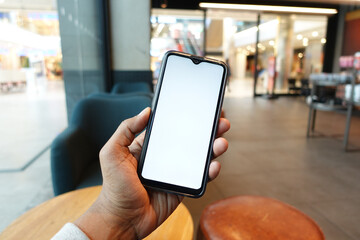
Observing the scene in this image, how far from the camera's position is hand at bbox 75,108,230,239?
0.73 meters

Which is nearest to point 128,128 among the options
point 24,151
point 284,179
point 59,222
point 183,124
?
point 183,124

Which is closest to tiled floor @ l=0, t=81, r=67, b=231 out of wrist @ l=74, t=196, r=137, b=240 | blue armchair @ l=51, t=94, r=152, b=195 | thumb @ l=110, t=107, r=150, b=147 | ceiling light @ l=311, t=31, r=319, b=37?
blue armchair @ l=51, t=94, r=152, b=195

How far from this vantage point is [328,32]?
395 inches

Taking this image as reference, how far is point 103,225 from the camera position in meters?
0.72

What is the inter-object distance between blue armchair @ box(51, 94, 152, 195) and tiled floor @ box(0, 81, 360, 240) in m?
0.83

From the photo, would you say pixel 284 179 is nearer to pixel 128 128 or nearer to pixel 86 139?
pixel 86 139

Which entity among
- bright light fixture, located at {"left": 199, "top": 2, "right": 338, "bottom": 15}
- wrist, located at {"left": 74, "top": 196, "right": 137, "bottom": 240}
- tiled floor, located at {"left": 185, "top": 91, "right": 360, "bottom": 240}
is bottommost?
tiled floor, located at {"left": 185, "top": 91, "right": 360, "bottom": 240}

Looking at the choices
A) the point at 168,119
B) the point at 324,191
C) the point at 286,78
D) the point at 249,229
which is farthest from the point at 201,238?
the point at 286,78

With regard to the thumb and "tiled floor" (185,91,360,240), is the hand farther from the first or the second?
"tiled floor" (185,91,360,240)

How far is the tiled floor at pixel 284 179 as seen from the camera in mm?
2199

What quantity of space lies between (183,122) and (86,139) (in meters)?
1.52

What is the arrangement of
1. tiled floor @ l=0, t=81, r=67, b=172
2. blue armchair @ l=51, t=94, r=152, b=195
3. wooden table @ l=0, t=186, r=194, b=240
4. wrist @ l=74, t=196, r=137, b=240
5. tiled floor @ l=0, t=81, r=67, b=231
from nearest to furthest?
wrist @ l=74, t=196, r=137, b=240
wooden table @ l=0, t=186, r=194, b=240
blue armchair @ l=51, t=94, r=152, b=195
tiled floor @ l=0, t=81, r=67, b=231
tiled floor @ l=0, t=81, r=67, b=172

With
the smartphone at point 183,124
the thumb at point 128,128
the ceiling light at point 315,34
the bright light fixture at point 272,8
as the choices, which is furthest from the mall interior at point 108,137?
the ceiling light at point 315,34

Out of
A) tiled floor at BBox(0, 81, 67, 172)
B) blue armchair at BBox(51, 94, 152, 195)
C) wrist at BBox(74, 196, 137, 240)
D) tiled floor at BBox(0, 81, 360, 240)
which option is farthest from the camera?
tiled floor at BBox(0, 81, 67, 172)
